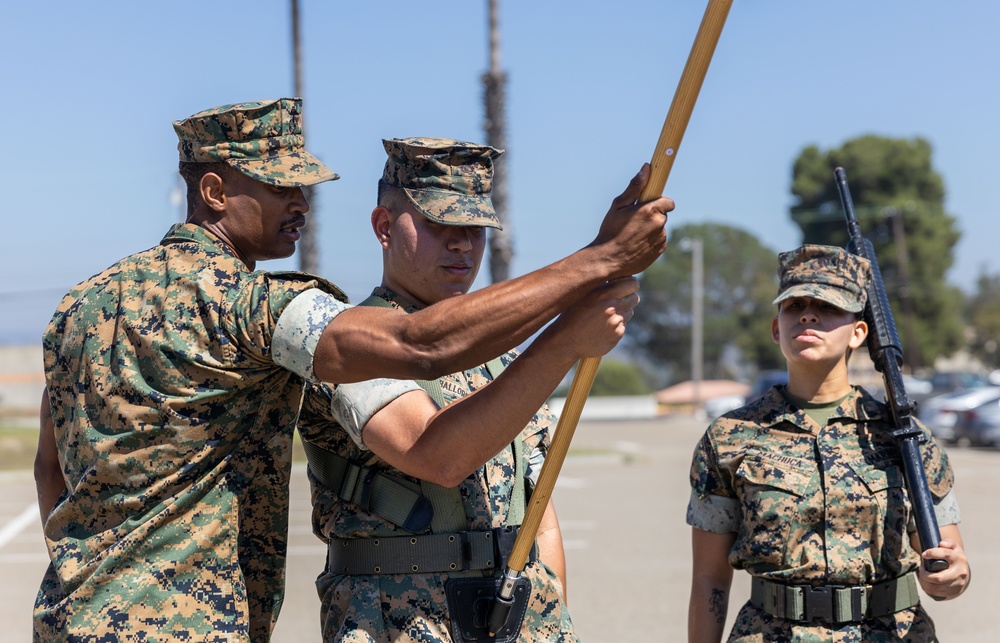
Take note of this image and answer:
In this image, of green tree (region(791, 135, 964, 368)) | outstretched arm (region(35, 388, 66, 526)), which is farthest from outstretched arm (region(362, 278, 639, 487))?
green tree (region(791, 135, 964, 368))

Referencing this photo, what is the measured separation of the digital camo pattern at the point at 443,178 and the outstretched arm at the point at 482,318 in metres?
0.69

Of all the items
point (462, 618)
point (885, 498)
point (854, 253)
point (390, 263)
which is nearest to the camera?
point (462, 618)

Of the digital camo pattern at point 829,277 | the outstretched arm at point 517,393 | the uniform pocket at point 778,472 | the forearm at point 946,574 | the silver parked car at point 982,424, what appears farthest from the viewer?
the silver parked car at point 982,424

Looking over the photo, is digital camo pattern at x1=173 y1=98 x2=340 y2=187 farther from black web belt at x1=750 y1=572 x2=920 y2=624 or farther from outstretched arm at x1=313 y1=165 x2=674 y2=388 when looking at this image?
black web belt at x1=750 y1=572 x2=920 y2=624

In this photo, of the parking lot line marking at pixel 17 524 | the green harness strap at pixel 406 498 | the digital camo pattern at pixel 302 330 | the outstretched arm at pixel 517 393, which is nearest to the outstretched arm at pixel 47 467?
the green harness strap at pixel 406 498

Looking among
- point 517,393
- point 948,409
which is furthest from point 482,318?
point 948,409

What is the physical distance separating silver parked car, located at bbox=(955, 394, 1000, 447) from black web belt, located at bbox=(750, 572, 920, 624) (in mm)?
20592

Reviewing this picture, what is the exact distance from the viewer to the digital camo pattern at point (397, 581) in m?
2.89

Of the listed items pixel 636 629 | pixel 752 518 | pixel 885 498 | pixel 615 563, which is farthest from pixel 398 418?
pixel 615 563

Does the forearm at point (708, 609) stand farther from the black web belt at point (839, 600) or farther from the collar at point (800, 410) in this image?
the collar at point (800, 410)

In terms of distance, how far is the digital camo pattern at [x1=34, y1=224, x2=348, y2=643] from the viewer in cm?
246

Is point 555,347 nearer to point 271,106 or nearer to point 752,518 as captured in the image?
point 271,106

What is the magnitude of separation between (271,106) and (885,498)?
6.72ft

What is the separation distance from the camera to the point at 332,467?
3.02 m
